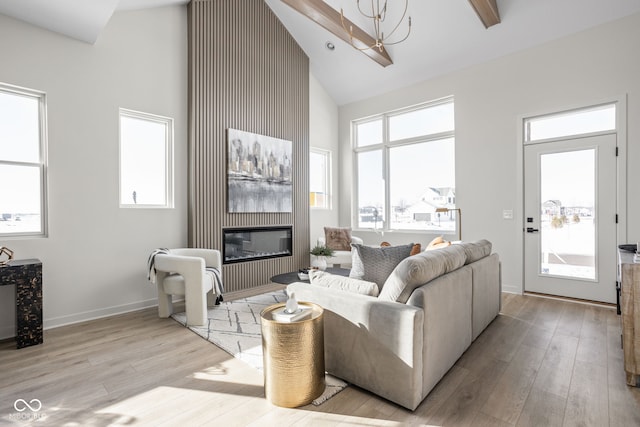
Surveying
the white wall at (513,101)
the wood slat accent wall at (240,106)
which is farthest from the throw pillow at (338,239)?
the white wall at (513,101)

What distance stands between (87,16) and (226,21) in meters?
1.96

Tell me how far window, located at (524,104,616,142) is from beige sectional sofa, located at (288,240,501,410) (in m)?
2.95

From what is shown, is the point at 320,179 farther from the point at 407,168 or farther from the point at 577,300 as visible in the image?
the point at 577,300

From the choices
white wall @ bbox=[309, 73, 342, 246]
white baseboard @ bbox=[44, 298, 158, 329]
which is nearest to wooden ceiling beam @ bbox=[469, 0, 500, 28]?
white wall @ bbox=[309, 73, 342, 246]

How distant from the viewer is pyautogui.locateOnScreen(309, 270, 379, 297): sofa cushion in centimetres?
213

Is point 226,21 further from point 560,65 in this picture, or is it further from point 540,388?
point 540,388

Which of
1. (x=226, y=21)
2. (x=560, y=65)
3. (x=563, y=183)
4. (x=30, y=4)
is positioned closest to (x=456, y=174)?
(x=563, y=183)

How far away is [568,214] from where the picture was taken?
161 inches

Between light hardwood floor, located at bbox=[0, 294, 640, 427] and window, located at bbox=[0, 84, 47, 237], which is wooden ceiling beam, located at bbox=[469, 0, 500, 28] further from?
Result: window, located at bbox=[0, 84, 47, 237]

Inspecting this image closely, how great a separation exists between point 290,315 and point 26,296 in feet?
8.20

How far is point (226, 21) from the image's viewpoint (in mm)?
4543

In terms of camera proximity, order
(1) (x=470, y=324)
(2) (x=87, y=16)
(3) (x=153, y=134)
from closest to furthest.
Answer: (1) (x=470, y=324)
(2) (x=87, y=16)
(3) (x=153, y=134)

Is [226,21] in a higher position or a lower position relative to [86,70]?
higher

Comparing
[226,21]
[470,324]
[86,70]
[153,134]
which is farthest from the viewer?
[226,21]
